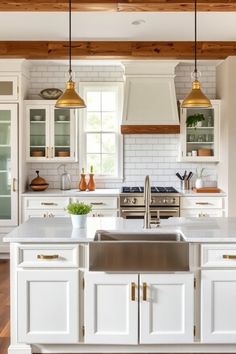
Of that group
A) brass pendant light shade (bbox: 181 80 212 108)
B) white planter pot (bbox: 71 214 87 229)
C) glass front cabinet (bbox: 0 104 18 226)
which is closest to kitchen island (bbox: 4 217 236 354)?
white planter pot (bbox: 71 214 87 229)

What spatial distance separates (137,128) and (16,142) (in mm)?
1661

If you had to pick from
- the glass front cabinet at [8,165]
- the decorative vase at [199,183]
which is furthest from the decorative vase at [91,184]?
the decorative vase at [199,183]

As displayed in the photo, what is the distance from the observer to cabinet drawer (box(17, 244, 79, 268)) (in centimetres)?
328

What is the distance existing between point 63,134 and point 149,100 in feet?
4.35

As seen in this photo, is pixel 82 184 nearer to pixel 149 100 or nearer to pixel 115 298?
pixel 149 100

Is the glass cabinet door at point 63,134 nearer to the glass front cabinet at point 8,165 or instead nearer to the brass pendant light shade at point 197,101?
the glass front cabinet at point 8,165

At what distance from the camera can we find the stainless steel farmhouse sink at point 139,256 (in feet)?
10.6

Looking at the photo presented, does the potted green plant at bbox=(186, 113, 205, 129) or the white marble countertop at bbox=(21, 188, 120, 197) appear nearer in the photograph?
the white marble countertop at bbox=(21, 188, 120, 197)

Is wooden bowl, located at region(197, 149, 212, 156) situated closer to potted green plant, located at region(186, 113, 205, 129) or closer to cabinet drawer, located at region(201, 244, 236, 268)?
potted green plant, located at region(186, 113, 205, 129)

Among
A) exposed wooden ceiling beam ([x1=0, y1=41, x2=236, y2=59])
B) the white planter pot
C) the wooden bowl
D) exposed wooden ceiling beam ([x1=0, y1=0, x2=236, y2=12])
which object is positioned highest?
exposed wooden ceiling beam ([x1=0, y1=41, x2=236, y2=59])

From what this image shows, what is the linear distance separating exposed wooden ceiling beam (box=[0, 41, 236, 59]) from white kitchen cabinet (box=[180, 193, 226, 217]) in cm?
187

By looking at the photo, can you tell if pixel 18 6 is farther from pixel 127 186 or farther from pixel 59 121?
pixel 127 186

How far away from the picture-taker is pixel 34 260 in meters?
3.29

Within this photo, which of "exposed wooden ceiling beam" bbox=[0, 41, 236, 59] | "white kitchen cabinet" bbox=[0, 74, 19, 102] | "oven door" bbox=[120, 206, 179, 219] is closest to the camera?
"exposed wooden ceiling beam" bbox=[0, 41, 236, 59]
